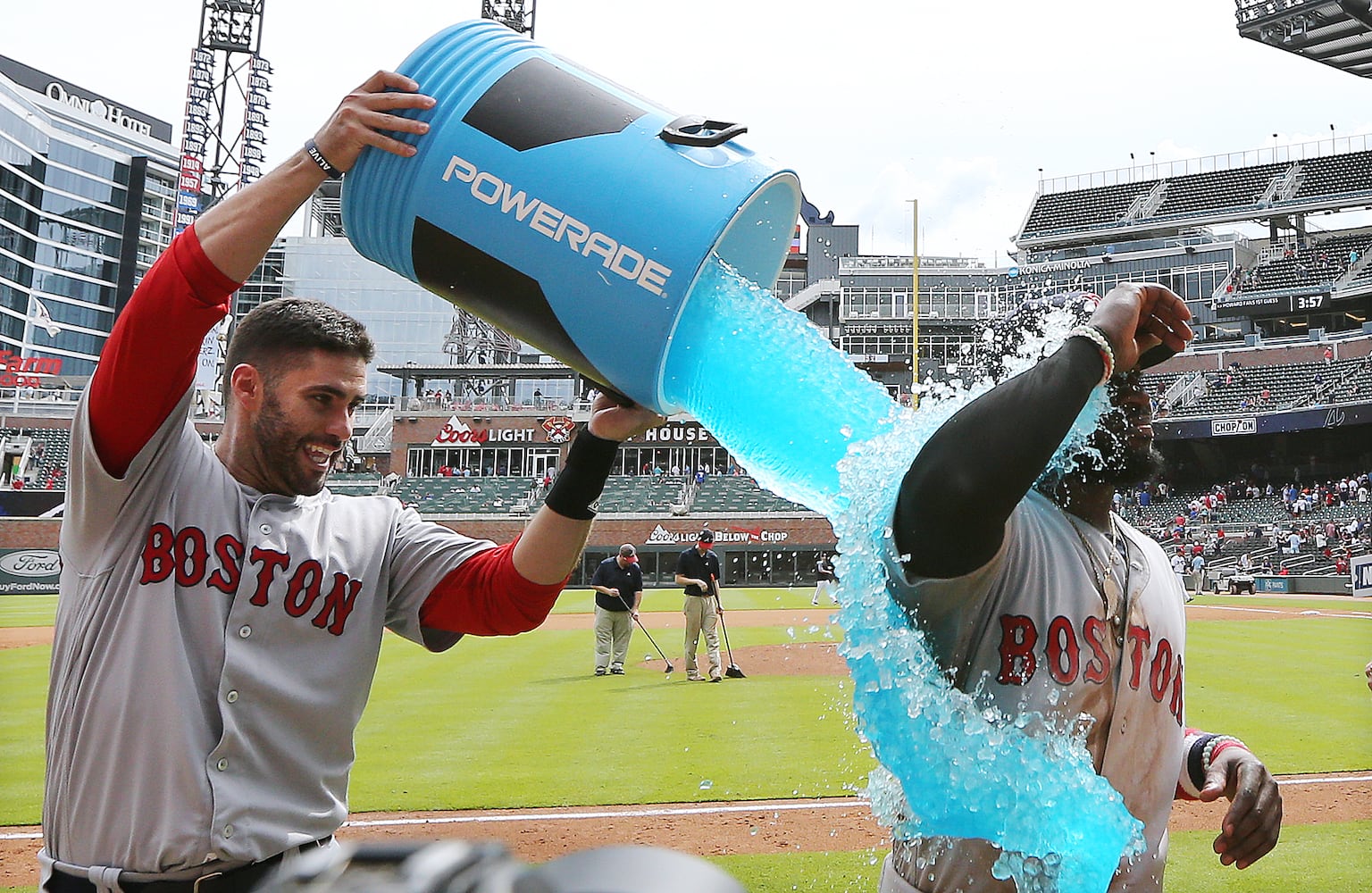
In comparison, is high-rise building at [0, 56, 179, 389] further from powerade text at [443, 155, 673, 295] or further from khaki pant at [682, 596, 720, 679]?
powerade text at [443, 155, 673, 295]

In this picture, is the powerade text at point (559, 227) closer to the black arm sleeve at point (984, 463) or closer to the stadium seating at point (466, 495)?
the black arm sleeve at point (984, 463)

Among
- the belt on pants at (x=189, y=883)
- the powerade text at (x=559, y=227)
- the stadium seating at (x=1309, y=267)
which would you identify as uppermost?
the stadium seating at (x=1309, y=267)

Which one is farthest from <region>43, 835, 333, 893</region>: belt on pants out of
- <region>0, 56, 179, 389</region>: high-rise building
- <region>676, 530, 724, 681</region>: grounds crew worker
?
Answer: <region>0, 56, 179, 389</region>: high-rise building

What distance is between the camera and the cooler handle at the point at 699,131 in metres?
1.80

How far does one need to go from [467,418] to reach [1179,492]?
32.5 m

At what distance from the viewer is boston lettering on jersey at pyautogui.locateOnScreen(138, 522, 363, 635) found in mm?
1856

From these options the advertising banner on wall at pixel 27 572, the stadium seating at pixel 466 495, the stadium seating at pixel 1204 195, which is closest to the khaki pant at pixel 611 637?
the advertising banner on wall at pixel 27 572

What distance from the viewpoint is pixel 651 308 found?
1.74 m

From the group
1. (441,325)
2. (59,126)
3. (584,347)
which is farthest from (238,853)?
(59,126)

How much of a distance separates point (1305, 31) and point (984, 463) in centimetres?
4372

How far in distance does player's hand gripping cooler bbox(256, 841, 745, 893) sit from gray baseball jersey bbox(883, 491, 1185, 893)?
0.83 metres

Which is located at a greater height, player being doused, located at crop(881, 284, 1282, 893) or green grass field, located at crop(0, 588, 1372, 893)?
player being doused, located at crop(881, 284, 1282, 893)

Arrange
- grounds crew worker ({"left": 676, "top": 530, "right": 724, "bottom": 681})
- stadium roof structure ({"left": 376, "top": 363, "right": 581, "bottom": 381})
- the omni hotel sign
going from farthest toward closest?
the omni hotel sign < stadium roof structure ({"left": 376, "top": 363, "right": 581, "bottom": 381}) < grounds crew worker ({"left": 676, "top": 530, "right": 724, "bottom": 681})

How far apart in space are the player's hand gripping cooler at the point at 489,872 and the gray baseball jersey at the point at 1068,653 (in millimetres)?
828
